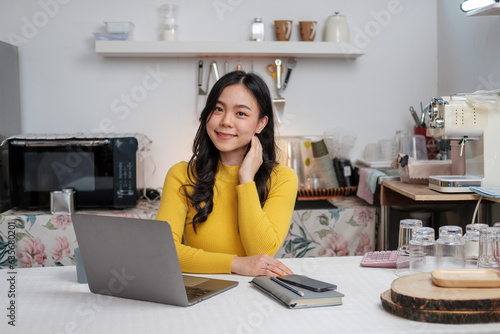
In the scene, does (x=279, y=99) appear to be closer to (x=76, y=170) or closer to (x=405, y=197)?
(x=405, y=197)

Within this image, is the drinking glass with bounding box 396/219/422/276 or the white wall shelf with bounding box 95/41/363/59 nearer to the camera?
the drinking glass with bounding box 396/219/422/276

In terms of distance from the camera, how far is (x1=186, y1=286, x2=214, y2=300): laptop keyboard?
1317 millimetres

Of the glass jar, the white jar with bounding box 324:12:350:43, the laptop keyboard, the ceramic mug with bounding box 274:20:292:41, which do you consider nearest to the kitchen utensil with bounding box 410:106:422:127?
the white jar with bounding box 324:12:350:43

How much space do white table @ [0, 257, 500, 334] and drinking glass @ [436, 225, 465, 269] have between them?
0.39 ft

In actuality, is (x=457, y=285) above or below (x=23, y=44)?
below

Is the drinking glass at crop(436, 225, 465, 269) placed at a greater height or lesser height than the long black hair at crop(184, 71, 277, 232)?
lesser

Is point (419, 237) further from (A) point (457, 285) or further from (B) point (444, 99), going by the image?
(B) point (444, 99)

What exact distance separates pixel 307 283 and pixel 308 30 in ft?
6.88

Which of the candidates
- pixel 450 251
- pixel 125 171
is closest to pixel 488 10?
pixel 450 251

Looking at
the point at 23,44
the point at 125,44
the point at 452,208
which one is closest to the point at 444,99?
the point at 452,208

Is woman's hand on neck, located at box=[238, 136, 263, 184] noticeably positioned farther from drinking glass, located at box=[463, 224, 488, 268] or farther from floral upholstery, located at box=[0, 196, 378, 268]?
floral upholstery, located at box=[0, 196, 378, 268]

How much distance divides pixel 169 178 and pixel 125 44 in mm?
1390

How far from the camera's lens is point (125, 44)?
3.04 metres

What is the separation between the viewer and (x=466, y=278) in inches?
48.8
